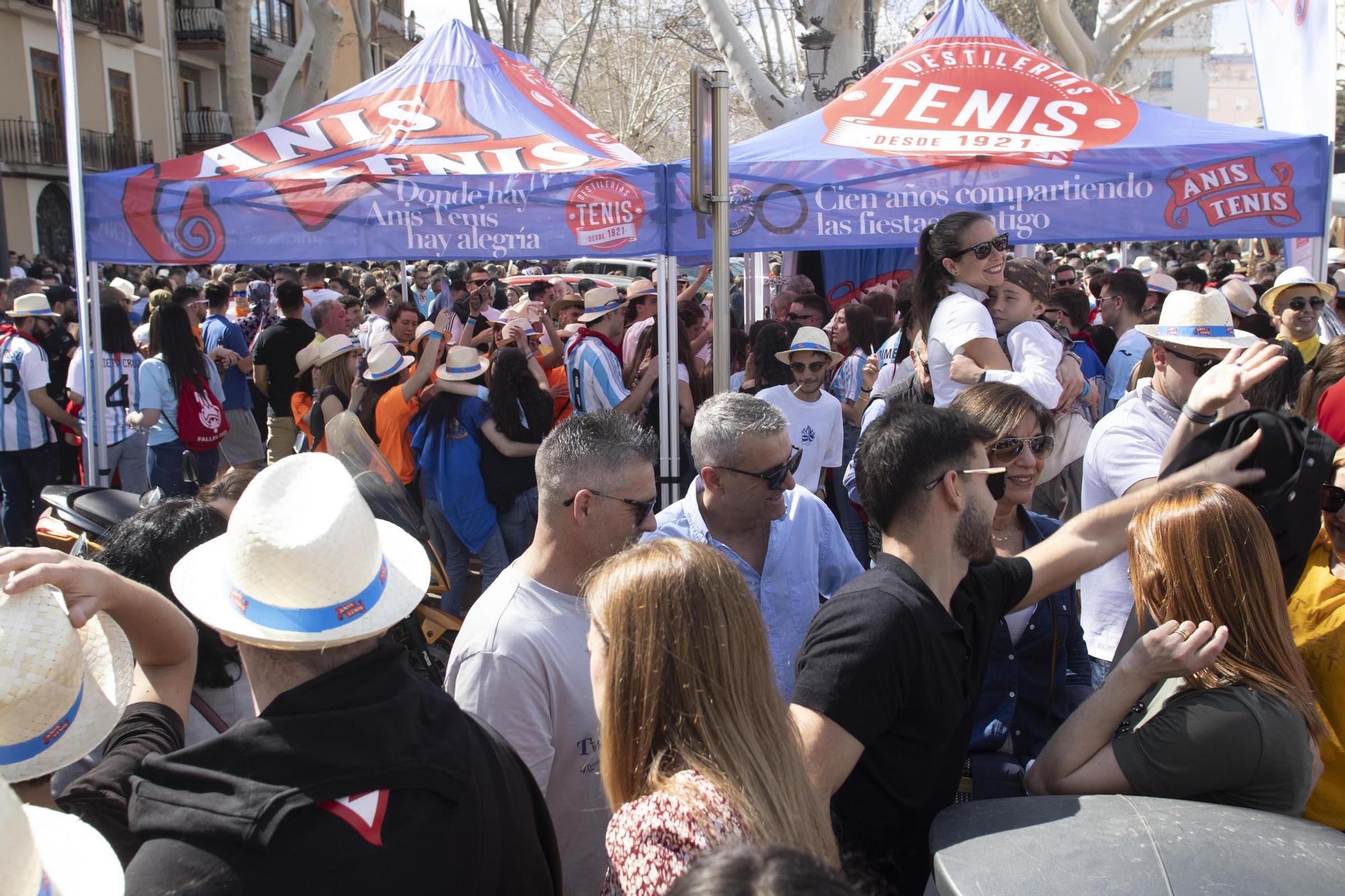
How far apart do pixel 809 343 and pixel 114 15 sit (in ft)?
108

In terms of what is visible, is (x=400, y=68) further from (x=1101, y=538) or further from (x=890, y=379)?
(x=1101, y=538)

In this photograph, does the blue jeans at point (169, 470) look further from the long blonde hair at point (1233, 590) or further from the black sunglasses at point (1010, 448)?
the long blonde hair at point (1233, 590)

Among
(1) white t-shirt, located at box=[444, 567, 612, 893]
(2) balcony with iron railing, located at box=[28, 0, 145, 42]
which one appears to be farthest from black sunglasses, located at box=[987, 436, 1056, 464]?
(2) balcony with iron railing, located at box=[28, 0, 145, 42]

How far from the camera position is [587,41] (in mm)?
33344

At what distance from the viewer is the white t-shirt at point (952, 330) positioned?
3.92m

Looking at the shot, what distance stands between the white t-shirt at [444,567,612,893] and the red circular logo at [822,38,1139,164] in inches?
170

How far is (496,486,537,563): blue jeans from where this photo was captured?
231 inches

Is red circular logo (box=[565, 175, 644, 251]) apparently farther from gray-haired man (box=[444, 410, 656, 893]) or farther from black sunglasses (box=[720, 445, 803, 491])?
gray-haired man (box=[444, 410, 656, 893])

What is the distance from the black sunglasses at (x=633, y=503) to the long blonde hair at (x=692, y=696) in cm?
87

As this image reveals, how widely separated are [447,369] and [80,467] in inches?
155

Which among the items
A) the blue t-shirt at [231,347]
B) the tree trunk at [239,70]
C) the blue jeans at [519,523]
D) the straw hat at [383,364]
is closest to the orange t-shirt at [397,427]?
the straw hat at [383,364]

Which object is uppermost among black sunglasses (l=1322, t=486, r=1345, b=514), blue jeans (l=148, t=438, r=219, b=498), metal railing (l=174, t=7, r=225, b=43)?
metal railing (l=174, t=7, r=225, b=43)

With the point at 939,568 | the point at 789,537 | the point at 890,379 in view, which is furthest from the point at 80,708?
the point at 890,379

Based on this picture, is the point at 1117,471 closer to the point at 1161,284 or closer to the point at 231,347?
the point at 231,347
